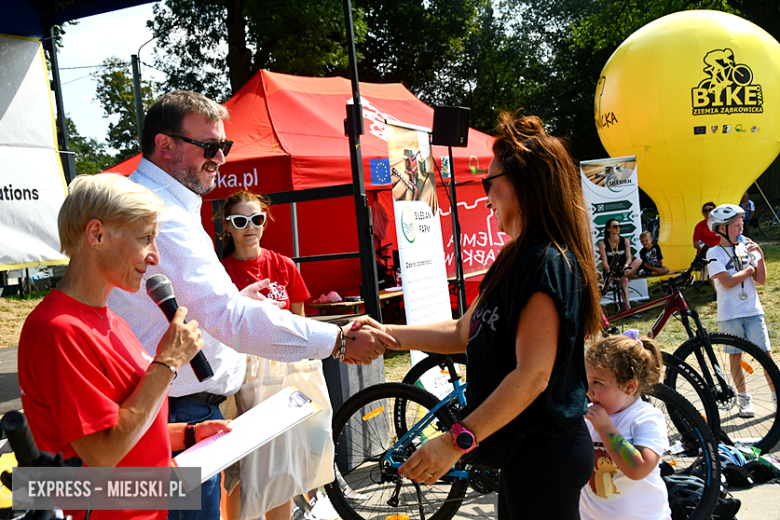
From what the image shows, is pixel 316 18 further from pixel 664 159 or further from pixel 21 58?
pixel 21 58

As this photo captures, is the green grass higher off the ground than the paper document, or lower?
lower

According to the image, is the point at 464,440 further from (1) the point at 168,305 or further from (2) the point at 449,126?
(2) the point at 449,126

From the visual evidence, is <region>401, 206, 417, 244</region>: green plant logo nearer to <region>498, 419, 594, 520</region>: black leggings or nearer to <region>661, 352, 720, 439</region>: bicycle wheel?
<region>661, 352, 720, 439</region>: bicycle wheel

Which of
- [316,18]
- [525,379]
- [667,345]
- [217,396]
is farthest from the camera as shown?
[316,18]

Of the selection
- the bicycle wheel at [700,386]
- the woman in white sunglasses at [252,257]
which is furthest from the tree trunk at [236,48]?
the bicycle wheel at [700,386]

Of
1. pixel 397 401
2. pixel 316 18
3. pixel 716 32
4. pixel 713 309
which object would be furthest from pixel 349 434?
pixel 316 18

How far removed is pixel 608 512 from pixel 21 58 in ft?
13.8

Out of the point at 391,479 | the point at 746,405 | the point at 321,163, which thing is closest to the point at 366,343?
the point at 391,479

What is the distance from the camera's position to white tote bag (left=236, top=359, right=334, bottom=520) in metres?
2.62

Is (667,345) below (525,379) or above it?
below

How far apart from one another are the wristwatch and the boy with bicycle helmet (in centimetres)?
424

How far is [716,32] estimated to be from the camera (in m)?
12.8

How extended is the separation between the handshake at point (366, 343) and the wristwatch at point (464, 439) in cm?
100

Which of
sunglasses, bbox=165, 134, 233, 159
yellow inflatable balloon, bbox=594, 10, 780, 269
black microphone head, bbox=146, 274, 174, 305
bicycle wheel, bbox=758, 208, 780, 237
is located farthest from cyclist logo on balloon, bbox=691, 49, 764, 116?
black microphone head, bbox=146, 274, 174, 305
